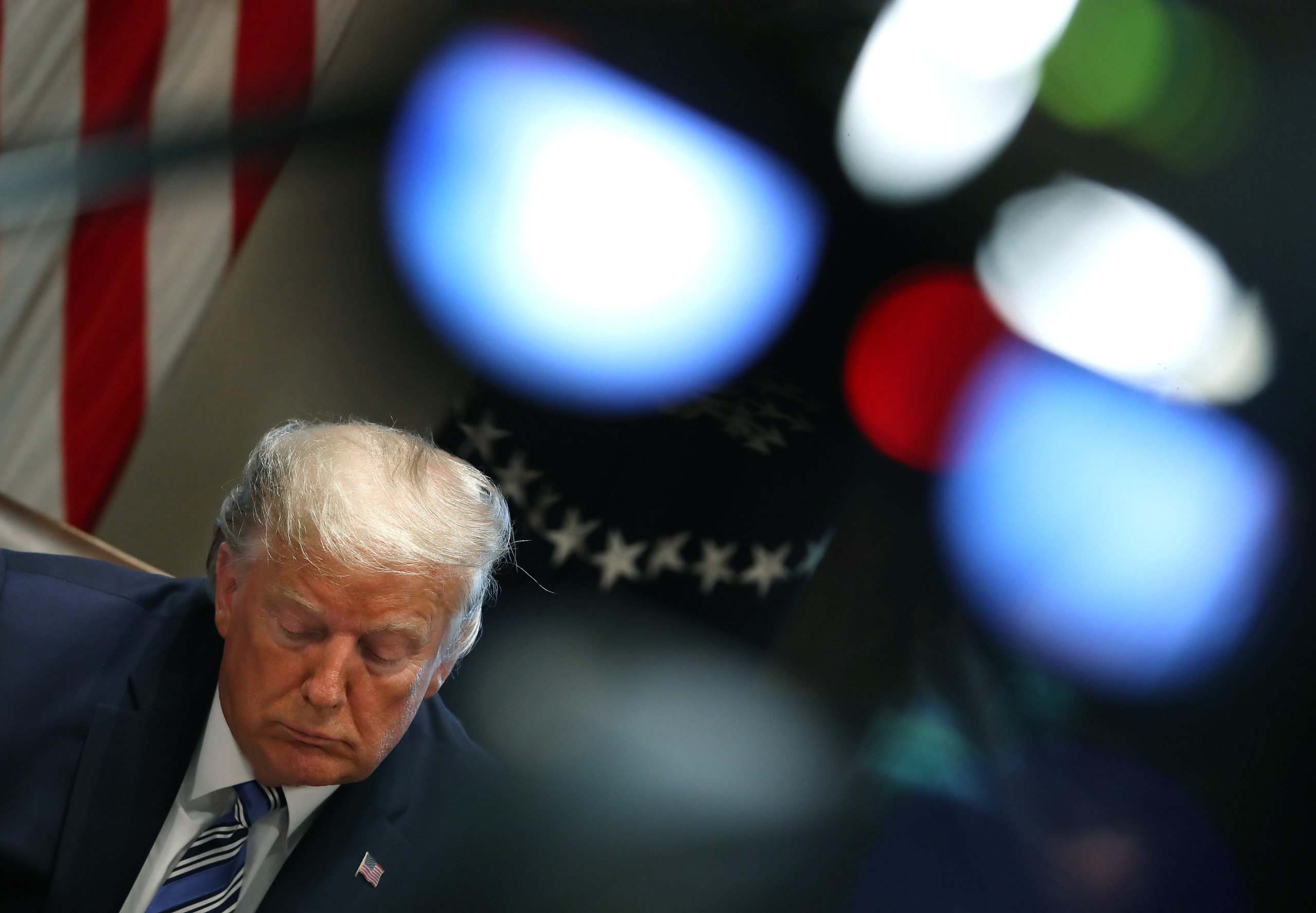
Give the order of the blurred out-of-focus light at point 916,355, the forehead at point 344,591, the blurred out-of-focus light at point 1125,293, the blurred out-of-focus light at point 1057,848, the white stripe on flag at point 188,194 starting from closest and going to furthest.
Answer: the forehead at point 344,591, the white stripe on flag at point 188,194, the blurred out-of-focus light at point 1057,848, the blurred out-of-focus light at point 1125,293, the blurred out-of-focus light at point 916,355

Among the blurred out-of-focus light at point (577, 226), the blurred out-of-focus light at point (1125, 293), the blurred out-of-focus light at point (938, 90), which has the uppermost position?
the blurred out-of-focus light at point (938, 90)

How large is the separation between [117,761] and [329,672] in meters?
0.27

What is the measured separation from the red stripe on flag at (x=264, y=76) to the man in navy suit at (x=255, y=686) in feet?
2.69

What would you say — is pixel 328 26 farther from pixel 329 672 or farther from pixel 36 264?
pixel 329 672

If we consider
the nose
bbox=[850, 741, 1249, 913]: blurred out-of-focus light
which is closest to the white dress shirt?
the nose

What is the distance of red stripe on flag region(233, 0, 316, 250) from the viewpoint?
5.03 feet

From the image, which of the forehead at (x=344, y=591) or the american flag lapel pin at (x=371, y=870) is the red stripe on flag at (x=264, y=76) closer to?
A: the forehead at (x=344, y=591)

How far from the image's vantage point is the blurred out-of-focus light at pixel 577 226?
153 centimetres

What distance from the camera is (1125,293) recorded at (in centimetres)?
176

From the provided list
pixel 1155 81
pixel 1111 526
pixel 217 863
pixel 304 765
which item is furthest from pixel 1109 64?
pixel 217 863

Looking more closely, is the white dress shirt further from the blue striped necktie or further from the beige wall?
the beige wall

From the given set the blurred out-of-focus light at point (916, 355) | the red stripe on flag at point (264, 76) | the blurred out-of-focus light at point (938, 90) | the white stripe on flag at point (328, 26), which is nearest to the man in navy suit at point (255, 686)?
the red stripe on flag at point (264, 76)

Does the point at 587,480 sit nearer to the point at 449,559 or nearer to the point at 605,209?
the point at 605,209

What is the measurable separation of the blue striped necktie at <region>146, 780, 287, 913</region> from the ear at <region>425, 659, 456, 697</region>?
17 centimetres
